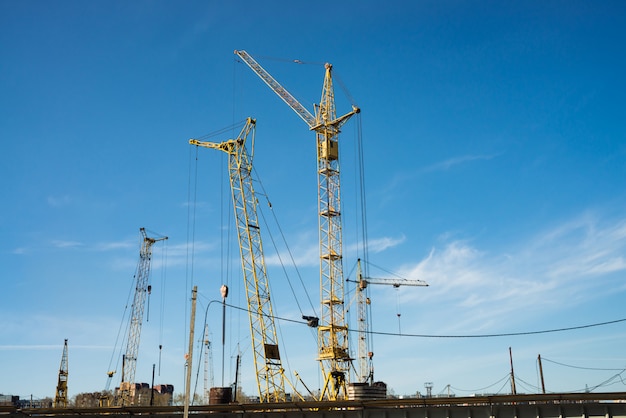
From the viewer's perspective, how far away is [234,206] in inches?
3885

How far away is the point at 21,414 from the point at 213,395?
25.3m

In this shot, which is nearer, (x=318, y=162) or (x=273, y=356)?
(x=273, y=356)

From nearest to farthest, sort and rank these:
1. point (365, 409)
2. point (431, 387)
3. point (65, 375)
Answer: point (365, 409), point (65, 375), point (431, 387)

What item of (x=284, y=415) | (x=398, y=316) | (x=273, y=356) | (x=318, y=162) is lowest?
(x=284, y=415)

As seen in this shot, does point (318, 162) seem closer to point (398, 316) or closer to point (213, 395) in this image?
point (213, 395)

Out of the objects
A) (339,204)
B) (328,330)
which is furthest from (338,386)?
(339,204)

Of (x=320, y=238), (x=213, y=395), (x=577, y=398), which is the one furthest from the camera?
(x=320, y=238)

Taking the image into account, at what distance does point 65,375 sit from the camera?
14588 cm

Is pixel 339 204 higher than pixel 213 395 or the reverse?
higher

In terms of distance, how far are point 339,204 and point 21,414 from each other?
57.9 meters

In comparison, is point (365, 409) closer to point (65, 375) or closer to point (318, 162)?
point (318, 162)

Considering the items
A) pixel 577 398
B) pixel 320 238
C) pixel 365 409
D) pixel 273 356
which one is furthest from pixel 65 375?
pixel 577 398

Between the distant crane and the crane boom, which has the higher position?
the crane boom

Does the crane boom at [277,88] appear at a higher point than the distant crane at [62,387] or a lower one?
higher
